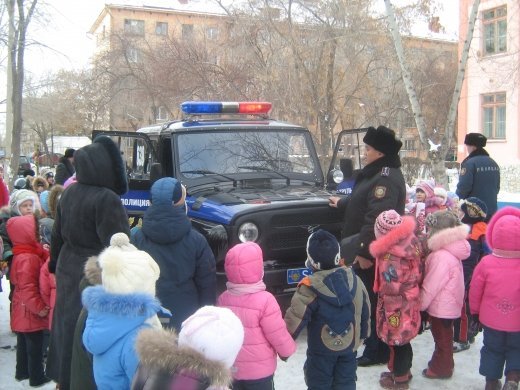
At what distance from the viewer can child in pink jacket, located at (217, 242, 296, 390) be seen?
3385mm

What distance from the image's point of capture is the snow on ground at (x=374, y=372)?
4461mm

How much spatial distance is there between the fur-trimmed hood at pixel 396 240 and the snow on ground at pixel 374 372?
112 centimetres

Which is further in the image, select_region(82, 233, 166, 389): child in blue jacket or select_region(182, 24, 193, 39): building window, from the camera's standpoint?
select_region(182, 24, 193, 39): building window

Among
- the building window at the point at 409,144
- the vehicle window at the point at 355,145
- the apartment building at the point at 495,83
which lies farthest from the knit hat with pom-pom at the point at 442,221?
the building window at the point at 409,144

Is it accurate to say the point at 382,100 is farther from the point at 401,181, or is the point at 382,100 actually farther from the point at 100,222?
the point at 100,222

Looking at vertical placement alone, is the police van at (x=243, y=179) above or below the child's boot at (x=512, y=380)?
above

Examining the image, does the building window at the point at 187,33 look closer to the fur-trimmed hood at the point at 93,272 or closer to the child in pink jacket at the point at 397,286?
the child in pink jacket at the point at 397,286

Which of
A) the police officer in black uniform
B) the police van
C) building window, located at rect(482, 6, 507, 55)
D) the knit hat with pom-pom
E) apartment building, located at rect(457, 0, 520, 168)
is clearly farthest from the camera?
building window, located at rect(482, 6, 507, 55)

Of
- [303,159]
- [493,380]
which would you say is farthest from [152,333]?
[303,159]

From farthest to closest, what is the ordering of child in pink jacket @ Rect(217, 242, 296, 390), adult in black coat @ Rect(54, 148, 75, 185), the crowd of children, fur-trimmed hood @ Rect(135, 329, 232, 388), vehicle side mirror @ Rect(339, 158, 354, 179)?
adult in black coat @ Rect(54, 148, 75, 185) < vehicle side mirror @ Rect(339, 158, 354, 179) < child in pink jacket @ Rect(217, 242, 296, 390) < the crowd of children < fur-trimmed hood @ Rect(135, 329, 232, 388)

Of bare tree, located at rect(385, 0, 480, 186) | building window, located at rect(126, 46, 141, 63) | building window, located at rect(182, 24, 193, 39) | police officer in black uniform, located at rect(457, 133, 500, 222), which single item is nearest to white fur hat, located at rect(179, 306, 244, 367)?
police officer in black uniform, located at rect(457, 133, 500, 222)

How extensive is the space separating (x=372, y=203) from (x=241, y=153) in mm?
1907

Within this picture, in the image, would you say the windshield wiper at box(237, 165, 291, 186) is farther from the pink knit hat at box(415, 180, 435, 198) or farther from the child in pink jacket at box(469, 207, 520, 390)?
the child in pink jacket at box(469, 207, 520, 390)

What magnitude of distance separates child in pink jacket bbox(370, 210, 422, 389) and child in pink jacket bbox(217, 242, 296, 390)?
1238 mm
